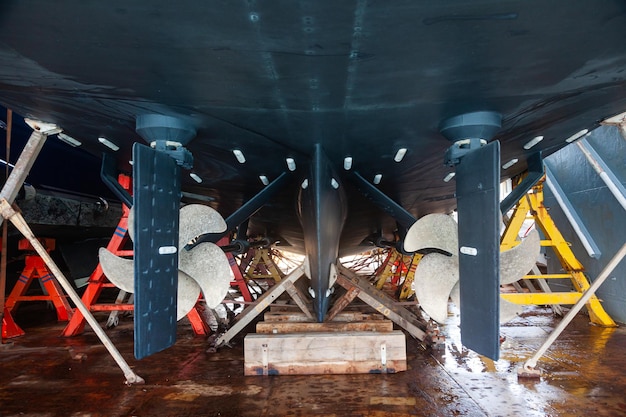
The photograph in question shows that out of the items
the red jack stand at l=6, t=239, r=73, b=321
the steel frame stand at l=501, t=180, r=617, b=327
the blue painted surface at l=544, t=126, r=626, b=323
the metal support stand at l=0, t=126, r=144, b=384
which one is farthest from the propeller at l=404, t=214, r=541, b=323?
the red jack stand at l=6, t=239, r=73, b=321

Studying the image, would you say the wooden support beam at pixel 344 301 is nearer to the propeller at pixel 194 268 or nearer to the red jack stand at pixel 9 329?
the propeller at pixel 194 268

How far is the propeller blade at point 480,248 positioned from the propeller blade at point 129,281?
7.43 ft

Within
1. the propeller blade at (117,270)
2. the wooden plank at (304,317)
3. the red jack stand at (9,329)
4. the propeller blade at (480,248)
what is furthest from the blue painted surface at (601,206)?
the red jack stand at (9,329)

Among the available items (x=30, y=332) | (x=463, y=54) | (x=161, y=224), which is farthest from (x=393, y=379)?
(x=30, y=332)

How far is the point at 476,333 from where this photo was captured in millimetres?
2980

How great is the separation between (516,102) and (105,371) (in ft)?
15.5

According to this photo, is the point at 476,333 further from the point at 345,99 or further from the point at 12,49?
the point at 12,49

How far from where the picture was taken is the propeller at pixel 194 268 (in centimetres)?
348

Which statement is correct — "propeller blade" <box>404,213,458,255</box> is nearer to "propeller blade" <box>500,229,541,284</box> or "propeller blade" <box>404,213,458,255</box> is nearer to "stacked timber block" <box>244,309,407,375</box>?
"propeller blade" <box>500,229,541,284</box>

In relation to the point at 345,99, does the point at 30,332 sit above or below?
below

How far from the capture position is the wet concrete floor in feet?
10.9

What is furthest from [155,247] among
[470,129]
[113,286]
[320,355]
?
[113,286]

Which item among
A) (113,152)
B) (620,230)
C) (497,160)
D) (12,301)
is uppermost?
(113,152)

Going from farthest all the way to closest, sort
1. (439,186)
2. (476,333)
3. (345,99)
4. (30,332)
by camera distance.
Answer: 1. (30,332)
2. (439,186)
3. (476,333)
4. (345,99)
